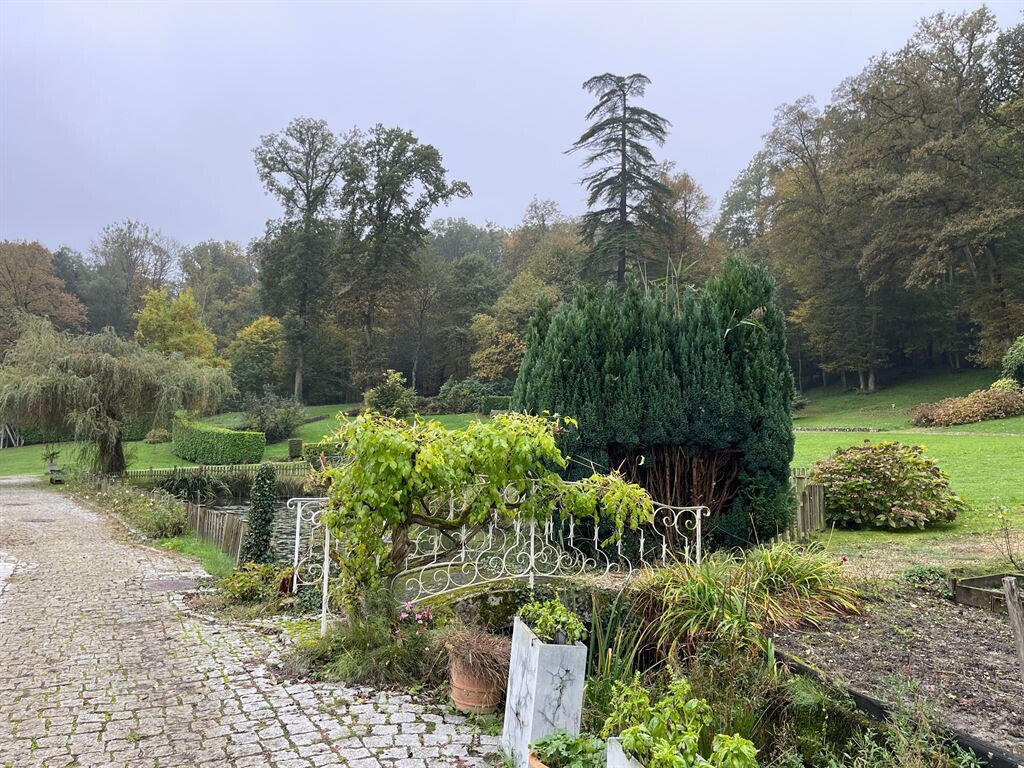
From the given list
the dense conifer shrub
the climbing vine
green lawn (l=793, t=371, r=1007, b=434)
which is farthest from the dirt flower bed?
green lawn (l=793, t=371, r=1007, b=434)

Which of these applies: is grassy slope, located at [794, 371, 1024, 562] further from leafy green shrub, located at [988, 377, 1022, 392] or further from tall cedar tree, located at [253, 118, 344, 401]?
tall cedar tree, located at [253, 118, 344, 401]

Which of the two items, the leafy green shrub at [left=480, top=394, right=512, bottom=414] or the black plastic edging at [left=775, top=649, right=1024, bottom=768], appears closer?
the black plastic edging at [left=775, top=649, right=1024, bottom=768]

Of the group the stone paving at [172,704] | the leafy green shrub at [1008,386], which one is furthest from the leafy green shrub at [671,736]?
the leafy green shrub at [1008,386]

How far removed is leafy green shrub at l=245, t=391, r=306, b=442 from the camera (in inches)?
1113

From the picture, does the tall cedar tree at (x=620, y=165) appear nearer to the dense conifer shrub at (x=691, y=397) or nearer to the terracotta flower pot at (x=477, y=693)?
the dense conifer shrub at (x=691, y=397)

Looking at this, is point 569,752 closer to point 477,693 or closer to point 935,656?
point 477,693

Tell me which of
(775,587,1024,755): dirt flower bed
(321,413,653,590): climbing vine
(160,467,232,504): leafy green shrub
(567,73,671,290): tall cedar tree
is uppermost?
(567,73,671,290): tall cedar tree

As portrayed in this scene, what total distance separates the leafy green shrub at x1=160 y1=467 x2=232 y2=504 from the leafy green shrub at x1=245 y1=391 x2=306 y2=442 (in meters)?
9.95

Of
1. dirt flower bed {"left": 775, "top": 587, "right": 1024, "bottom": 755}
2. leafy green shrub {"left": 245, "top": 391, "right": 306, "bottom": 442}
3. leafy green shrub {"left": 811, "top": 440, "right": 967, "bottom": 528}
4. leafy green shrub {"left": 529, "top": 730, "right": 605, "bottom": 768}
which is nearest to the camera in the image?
leafy green shrub {"left": 529, "top": 730, "right": 605, "bottom": 768}

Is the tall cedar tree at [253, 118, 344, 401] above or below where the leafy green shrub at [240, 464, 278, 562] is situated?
above

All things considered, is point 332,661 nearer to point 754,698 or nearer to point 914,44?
point 754,698

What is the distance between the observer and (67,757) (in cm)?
334

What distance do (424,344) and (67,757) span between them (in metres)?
38.1

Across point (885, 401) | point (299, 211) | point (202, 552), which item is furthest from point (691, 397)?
point (299, 211)
